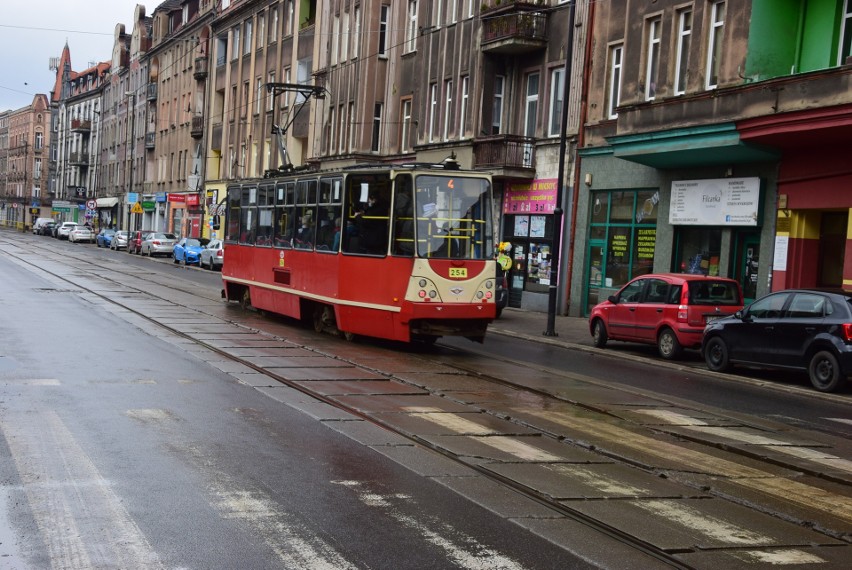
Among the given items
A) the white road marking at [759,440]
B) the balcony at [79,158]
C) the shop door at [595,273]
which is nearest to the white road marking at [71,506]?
the white road marking at [759,440]

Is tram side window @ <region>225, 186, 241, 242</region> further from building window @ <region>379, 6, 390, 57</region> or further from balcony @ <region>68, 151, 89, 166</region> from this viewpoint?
balcony @ <region>68, 151, 89, 166</region>

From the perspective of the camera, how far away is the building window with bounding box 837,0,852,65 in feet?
66.9

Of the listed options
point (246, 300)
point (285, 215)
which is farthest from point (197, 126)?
point (285, 215)

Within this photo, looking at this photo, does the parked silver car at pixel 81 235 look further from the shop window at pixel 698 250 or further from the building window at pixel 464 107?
the shop window at pixel 698 250

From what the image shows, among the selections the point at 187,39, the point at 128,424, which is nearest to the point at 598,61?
the point at 128,424

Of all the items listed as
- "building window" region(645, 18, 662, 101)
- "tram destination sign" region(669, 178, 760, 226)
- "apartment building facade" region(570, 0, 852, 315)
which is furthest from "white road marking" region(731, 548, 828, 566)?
"building window" region(645, 18, 662, 101)

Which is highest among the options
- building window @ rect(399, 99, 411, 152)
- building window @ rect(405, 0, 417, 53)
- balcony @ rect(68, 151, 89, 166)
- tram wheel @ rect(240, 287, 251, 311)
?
building window @ rect(405, 0, 417, 53)

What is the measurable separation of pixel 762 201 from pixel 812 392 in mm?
8497

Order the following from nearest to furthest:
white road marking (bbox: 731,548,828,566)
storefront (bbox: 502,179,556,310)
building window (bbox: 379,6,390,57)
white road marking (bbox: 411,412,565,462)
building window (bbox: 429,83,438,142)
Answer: white road marking (bbox: 731,548,828,566)
white road marking (bbox: 411,412,565,462)
storefront (bbox: 502,179,556,310)
building window (bbox: 429,83,438,142)
building window (bbox: 379,6,390,57)

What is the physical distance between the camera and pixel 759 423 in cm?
1137

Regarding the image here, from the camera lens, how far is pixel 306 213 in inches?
773

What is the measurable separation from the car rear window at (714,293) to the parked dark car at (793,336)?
129 cm

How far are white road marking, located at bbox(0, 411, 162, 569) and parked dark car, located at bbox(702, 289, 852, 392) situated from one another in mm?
11008

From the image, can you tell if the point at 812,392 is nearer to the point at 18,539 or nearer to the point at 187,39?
the point at 18,539
